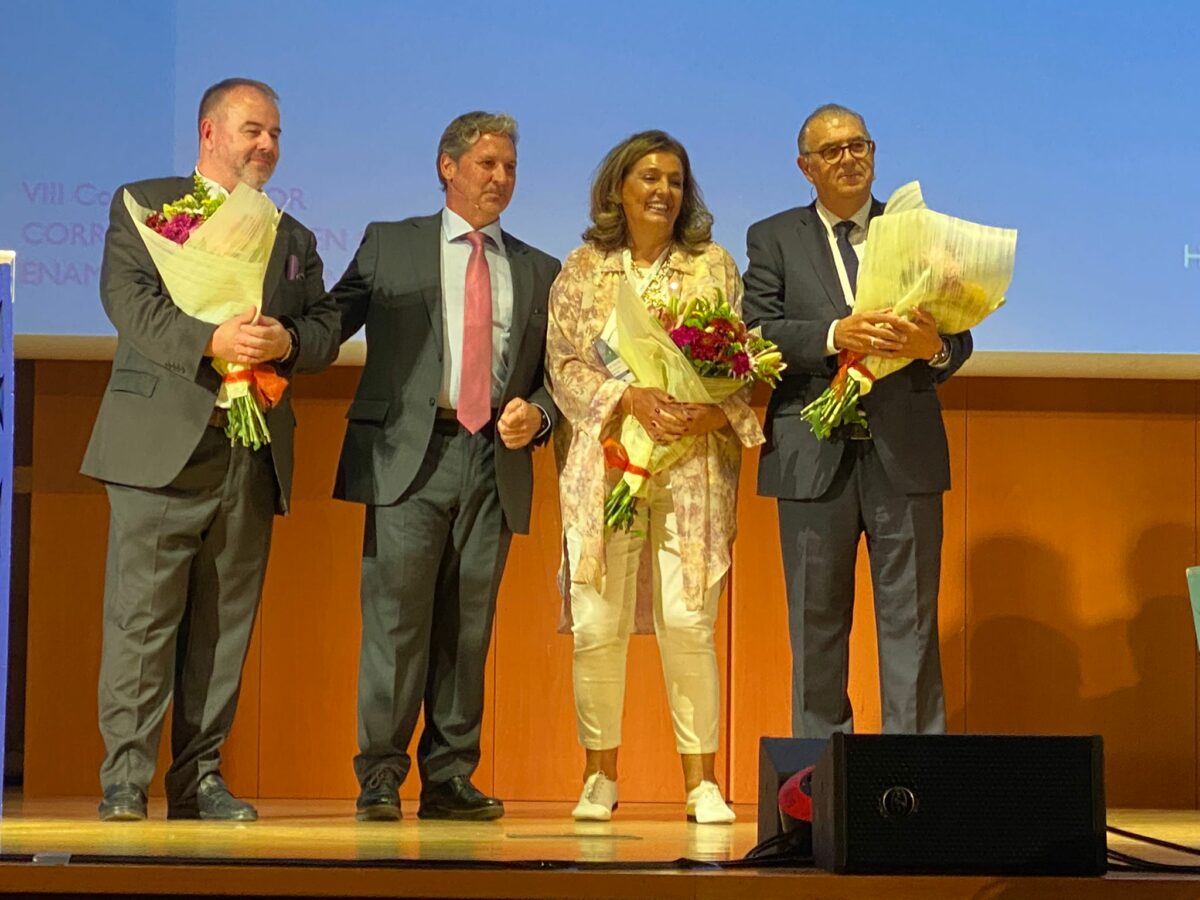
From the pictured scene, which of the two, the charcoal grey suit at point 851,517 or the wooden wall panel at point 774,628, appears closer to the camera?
the charcoal grey suit at point 851,517

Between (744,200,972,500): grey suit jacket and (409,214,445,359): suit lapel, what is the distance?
0.73 meters

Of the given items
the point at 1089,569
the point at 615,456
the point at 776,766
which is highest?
the point at 615,456

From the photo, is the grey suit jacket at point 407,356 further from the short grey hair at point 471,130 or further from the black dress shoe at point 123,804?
the black dress shoe at point 123,804

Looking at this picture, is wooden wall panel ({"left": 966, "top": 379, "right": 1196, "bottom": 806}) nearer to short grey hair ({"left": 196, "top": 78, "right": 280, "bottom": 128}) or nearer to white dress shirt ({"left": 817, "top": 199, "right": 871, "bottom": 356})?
white dress shirt ({"left": 817, "top": 199, "right": 871, "bottom": 356})

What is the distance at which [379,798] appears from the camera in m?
4.02

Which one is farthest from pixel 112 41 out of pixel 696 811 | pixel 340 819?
pixel 696 811

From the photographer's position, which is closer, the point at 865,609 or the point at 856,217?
the point at 856,217

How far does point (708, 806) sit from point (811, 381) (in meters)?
0.99

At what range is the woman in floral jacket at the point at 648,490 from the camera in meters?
3.97

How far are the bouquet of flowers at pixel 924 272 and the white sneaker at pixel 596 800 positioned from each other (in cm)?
97

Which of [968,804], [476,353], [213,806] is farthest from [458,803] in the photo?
[968,804]

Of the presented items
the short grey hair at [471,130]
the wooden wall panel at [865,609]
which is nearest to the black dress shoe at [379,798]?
the wooden wall panel at [865,609]

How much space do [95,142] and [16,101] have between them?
24 cm

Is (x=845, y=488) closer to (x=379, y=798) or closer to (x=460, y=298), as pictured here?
(x=460, y=298)
